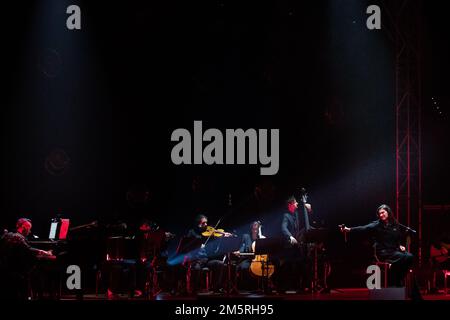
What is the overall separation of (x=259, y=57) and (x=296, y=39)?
2.75 feet

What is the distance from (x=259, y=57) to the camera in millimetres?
12711

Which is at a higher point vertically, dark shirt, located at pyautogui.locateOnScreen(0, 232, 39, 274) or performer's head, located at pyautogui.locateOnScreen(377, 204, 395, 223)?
performer's head, located at pyautogui.locateOnScreen(377, 204, 395, 223)

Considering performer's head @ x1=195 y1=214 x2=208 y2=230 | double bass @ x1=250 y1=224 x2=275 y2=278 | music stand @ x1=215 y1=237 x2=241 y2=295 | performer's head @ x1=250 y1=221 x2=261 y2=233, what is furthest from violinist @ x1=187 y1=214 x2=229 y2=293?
performer's head @ x1=250 y1=221 x2=261 y2=233

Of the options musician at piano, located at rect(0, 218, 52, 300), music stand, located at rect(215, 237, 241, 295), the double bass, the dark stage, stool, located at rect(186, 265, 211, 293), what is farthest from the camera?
the dark stage

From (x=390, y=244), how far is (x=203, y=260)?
3320 millimetres

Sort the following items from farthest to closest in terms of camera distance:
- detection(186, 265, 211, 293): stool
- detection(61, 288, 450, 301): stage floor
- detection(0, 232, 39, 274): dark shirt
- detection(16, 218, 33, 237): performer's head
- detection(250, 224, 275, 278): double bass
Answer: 1. detection(250, 224, 275, 278): double bass
2. detection(186, 265, 211, 293): stool
3. detection(61, 288, 450, 301): stage floor
4. detection(16, 218, 33, 237): performer's head
5. detection(0, 232, 39, 274): dark shirt

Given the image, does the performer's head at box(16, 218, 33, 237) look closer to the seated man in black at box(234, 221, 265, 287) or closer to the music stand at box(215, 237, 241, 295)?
the music stand at box(215, 237, 241, 295)

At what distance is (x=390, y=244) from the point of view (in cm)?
1043

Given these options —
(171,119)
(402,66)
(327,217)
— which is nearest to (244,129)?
(171,119)

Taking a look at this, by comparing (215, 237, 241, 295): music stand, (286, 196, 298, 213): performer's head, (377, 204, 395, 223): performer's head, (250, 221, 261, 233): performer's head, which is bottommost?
(215, 237, 241, 295): music stand

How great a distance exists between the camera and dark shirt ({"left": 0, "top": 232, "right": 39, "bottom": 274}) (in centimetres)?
924

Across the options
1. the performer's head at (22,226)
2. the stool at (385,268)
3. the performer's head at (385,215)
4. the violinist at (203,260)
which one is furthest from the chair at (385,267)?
the performer's head at (22,226)

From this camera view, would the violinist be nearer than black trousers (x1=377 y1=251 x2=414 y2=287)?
No

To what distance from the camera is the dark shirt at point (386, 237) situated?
10.4 m
